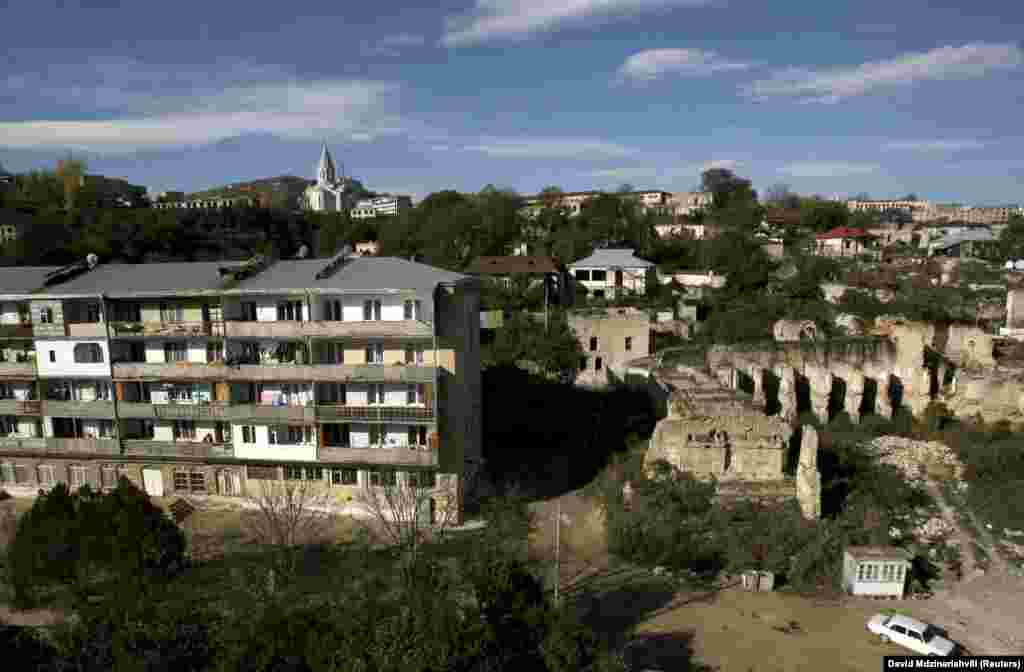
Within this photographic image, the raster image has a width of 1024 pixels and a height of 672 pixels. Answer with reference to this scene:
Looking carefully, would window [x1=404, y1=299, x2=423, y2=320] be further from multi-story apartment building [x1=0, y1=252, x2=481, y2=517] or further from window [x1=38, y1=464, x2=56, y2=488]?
window [x1=38, y1=464, x2=56, y2=488]

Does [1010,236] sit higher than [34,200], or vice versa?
[34,200]

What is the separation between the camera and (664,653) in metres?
20.0

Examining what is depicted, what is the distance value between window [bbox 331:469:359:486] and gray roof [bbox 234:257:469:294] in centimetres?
793

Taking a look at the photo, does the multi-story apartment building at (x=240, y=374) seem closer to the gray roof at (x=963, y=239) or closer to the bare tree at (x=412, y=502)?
the bare tree at (x=412, y=502)

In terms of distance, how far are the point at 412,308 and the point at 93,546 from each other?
13.7m

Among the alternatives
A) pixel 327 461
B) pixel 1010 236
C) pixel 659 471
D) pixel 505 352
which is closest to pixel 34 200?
pixel 505 352

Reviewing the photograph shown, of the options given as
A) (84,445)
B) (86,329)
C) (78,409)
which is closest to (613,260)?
(86,329)

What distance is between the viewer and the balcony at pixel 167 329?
28141 millimetres

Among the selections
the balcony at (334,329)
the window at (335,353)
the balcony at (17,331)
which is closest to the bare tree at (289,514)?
the window at (335,353)

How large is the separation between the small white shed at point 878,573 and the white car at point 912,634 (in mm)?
1929

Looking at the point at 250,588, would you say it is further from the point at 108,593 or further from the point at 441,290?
the point at 441,290

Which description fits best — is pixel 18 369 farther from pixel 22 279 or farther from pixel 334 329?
pixel 334 329

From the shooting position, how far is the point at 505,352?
148ft

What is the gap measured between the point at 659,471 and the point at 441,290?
474 inches
